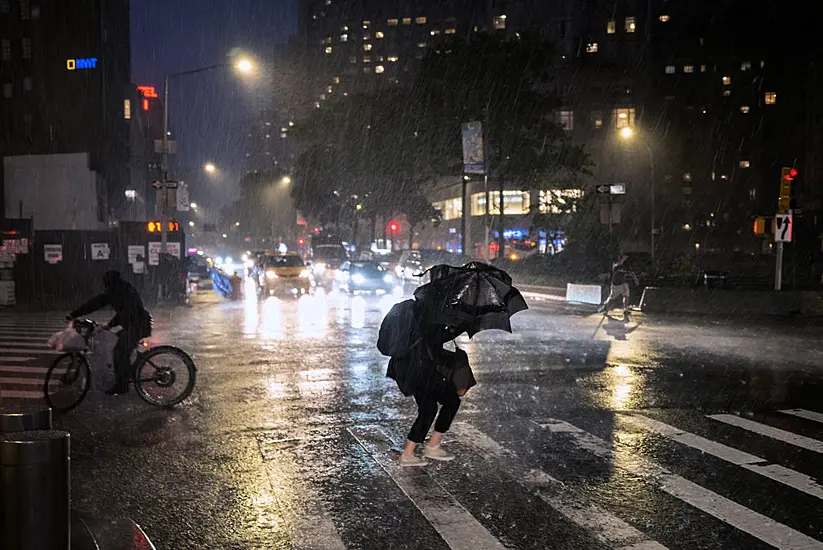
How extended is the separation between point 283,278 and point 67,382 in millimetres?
21664

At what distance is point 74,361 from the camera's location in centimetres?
955

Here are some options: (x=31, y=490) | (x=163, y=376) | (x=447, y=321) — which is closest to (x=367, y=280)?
(x=163, y=376)

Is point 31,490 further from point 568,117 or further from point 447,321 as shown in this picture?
point 568,117

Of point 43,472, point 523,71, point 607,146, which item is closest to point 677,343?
point 43,472

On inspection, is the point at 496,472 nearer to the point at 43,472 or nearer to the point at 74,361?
the point at 43,472

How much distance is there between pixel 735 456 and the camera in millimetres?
7309

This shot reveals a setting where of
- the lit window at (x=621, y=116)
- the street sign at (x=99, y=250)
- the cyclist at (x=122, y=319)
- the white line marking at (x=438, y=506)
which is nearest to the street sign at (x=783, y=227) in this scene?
the white line marking at (x=438, y=506)

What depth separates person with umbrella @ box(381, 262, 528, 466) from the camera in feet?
21.4

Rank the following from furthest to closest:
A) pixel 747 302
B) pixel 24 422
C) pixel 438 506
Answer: pixel 747 302, pixel 438 506, pixel 24 422

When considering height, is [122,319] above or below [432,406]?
above

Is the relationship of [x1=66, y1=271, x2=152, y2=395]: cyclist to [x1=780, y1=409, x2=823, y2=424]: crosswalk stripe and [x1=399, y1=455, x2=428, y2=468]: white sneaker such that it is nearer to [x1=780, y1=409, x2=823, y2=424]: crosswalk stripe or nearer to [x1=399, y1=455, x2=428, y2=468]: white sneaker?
[x1=399, y1=455, x2=428, y2=468]: white sneaker

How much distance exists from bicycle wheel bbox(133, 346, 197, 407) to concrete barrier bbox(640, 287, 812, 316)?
738 inches

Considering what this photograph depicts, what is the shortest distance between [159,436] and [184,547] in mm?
3258

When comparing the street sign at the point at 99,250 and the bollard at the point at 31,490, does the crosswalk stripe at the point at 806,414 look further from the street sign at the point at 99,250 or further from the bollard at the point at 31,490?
the street sign at the point at 99,250
